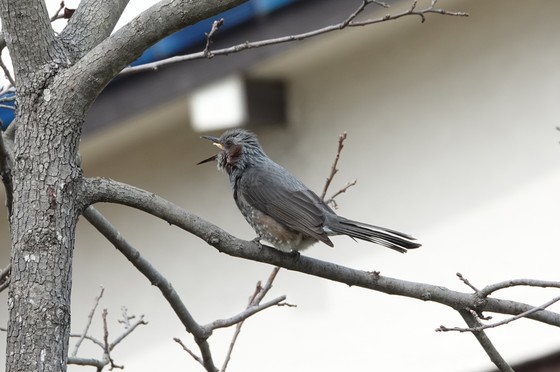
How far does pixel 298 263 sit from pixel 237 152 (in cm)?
152

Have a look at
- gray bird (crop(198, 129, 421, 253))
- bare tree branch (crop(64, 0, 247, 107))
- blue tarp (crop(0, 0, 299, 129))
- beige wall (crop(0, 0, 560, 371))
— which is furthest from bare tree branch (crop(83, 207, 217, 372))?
beige wall (crop(0, 0, 560, 371))

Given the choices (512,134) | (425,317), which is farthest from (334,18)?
(425,317)

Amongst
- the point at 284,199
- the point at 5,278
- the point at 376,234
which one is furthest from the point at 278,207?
the point at 5,278

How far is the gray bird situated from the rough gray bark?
150 cm

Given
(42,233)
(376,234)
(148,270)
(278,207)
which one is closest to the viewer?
(42,233)

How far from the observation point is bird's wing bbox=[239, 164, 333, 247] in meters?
4.25

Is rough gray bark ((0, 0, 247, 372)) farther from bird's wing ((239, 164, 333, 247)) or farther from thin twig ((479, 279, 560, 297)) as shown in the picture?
bird's wing ((239, 164, 333, 247))

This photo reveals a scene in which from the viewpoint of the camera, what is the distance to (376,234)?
403 centimetres

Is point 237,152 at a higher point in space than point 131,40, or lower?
higher

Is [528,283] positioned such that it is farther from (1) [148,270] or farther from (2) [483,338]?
(1) [148,270]

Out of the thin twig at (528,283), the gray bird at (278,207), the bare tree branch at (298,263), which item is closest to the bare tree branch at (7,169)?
the bare tree branch at (298,263)

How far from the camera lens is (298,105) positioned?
22.2 feet

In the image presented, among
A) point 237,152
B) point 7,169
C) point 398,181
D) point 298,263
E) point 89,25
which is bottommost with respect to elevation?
point 298,263

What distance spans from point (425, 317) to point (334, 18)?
2120 millimetres
